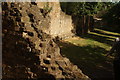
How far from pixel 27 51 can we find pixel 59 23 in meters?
11.6

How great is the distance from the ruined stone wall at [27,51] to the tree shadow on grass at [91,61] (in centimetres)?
405

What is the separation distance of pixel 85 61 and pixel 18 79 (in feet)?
20.9

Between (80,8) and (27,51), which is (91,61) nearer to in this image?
(27,51)

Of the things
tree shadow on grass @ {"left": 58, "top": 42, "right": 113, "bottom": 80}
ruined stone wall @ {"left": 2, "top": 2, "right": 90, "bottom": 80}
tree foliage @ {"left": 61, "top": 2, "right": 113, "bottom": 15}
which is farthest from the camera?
tree foliage @ {"left": 61, "top": 2, "right": 113, "bottom": 15}

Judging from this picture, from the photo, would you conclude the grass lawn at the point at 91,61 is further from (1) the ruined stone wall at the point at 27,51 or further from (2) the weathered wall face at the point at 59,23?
(1) the ruined stone wall at the point at 27,51

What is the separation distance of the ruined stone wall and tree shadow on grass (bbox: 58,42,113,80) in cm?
405

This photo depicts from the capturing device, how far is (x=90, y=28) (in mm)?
23609

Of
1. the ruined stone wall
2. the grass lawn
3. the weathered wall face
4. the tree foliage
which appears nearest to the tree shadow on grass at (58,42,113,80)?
the grass lawn

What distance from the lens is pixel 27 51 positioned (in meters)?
5.39

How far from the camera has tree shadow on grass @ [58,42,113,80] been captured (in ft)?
32.0

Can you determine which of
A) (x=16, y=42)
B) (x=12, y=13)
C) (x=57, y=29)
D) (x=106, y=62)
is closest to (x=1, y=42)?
(x=16, y=42)

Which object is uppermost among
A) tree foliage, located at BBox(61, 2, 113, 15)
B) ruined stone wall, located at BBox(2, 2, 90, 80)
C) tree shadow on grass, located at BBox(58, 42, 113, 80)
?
tree foliage, located at BBox(61, 2, 113, 15)

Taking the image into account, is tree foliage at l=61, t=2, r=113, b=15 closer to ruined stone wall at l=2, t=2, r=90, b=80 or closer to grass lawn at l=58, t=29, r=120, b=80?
grass lawn at l=58, t=29, r=120, b=80

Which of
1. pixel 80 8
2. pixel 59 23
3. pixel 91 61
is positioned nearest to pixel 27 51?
pixel 91 61
